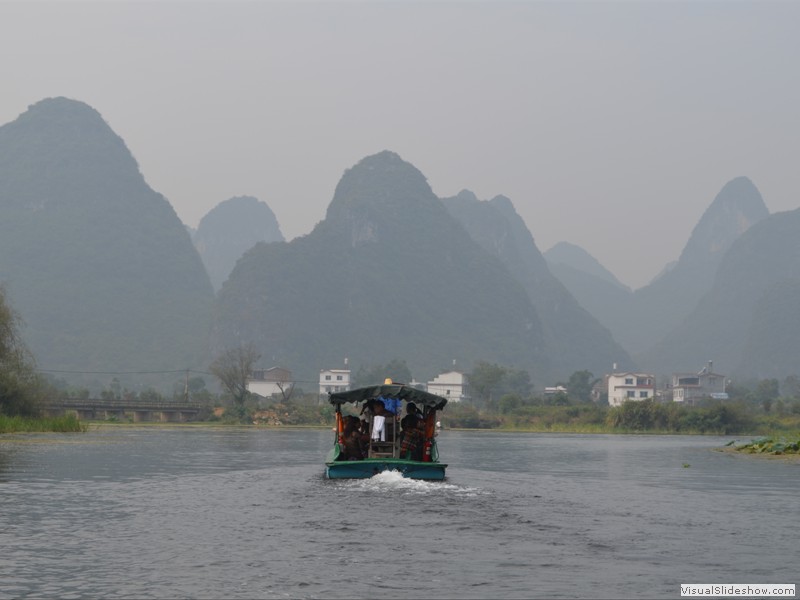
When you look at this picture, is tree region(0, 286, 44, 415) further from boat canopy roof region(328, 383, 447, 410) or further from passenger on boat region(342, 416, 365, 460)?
boat canopy roof region(328, 383, 447, 410)

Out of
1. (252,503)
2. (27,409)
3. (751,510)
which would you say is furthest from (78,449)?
(751,510)

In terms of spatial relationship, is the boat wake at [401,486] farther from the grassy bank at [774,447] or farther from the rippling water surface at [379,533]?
the grassy bank at [774,447]

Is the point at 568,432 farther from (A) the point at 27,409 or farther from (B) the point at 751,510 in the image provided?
(B) the point at 751,510

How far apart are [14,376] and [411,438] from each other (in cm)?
3404

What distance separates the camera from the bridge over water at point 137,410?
4313 inches

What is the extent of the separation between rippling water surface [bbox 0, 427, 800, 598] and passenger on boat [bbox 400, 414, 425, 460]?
1662 millimetres

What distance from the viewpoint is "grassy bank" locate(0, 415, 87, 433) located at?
59375 mm

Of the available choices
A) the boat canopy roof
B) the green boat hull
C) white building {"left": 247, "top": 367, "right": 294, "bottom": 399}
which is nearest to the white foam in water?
the green boat hull

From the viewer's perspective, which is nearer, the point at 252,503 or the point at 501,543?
the point at 501,543

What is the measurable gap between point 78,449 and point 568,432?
6888cm

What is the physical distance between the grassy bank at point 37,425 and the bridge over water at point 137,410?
4144 centimetres

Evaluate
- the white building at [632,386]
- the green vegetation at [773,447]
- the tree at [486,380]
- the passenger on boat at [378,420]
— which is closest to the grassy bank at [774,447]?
the green vegetation at [773,447]

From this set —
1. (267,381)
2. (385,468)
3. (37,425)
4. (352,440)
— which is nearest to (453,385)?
(267,381)

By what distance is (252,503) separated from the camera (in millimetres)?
27781
